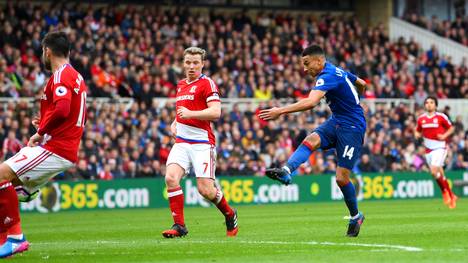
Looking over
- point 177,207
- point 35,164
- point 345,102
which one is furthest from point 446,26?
point 35,164

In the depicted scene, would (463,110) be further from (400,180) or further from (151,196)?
(151,196)

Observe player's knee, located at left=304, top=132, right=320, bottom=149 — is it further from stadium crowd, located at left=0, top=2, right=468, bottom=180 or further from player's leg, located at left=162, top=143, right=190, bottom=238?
stadium crowd, located at left=0, top=2, right=468, bottom=180

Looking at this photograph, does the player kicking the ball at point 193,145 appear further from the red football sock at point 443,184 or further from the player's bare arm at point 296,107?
the red football sock at point 443,184

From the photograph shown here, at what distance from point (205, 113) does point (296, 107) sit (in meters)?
1.36

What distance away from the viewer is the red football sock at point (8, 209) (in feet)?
38.1

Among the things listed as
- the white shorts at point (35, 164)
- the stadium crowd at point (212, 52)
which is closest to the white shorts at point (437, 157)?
the stadium crowd at point (212, 52)

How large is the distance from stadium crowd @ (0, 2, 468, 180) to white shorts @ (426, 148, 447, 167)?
20.6 ft

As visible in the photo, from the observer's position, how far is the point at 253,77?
35188 millimetres

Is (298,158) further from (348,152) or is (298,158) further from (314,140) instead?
(348,152)

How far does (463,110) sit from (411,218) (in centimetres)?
1979

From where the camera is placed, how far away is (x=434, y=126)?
2608 cm

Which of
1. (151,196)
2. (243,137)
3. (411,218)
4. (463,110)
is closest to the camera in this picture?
(411,218)

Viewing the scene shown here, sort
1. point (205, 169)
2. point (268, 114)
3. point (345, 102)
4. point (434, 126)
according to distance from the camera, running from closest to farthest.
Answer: point (268, 114) → point (345, 102) → point (205, 169) → point (434, 126)

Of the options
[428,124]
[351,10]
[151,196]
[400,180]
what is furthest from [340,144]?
[351,10]
